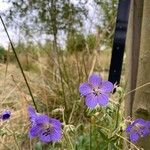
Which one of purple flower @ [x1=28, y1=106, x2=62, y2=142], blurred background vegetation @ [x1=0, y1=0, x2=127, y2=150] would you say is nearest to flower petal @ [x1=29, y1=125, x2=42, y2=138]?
purple flower @ [x1=28, y1=106, x2=62, y2=142]

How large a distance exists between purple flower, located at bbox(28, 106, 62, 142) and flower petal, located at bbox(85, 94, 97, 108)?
9 cm

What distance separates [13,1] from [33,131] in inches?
96.8

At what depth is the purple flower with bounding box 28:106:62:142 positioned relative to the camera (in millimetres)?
1355

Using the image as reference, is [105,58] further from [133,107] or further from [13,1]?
[133,107]

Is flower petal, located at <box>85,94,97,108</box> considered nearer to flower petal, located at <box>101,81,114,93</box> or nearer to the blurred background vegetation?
flower petal, located at <box>101,81,114,93</box>

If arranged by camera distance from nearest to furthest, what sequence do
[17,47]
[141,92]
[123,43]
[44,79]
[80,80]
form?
[141,92] < [123,43] < [80,80] < [44,79] < [17,47]

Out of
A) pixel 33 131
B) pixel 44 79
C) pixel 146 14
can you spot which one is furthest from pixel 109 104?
pixel 44 79

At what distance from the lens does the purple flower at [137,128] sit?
1.47m

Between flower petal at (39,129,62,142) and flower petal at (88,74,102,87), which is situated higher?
flower petal at (88,74,102,87)

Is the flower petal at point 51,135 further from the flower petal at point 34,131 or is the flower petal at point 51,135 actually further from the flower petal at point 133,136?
the flower petal at point 133,136

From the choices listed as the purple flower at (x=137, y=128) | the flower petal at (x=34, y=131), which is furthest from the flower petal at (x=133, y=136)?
the flower petal at (x=34, y=131)

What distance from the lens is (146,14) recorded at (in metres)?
1.71

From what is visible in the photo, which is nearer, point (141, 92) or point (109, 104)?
point (109, 104)

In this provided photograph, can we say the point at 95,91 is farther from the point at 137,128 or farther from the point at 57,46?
the point at 57,46
